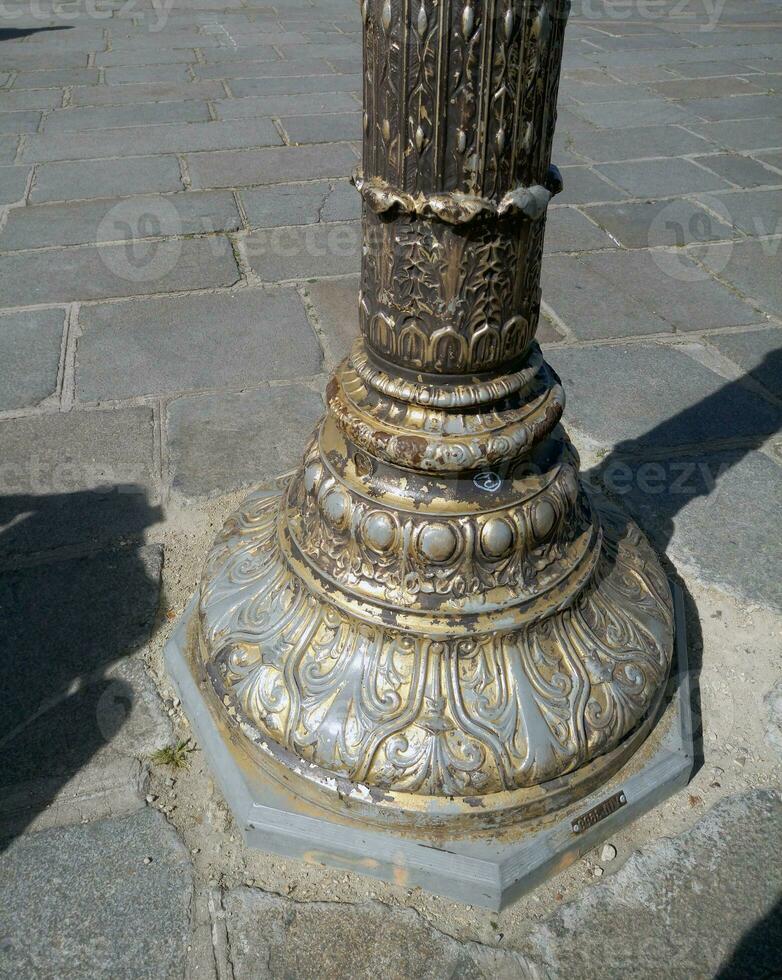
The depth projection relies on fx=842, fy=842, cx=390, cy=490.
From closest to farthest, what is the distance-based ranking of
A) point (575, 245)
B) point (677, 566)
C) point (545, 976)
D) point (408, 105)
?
1. point (408, 105)
2. point (545, 976)
3. point (677, 566)
4. point (575, 245)

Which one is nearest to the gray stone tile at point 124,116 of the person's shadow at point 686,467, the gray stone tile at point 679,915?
the person's shadow at point 686,467

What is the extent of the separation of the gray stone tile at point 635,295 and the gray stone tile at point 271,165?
5.58 ft

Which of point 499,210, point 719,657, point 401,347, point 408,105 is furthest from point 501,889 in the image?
point 408,105

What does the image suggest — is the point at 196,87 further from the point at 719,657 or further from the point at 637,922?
the point at 637,922

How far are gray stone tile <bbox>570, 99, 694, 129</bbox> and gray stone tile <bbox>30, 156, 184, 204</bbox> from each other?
2945mm

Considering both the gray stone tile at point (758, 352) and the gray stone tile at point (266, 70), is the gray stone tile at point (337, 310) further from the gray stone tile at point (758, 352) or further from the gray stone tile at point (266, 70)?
the gray stone tile at point (266, 70)

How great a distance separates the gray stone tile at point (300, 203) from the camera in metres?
4.43

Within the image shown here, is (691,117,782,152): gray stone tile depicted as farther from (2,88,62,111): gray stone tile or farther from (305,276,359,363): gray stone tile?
(2,88,62,111): gray stone tile

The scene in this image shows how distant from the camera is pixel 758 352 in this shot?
3346mm

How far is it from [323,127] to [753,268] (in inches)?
124

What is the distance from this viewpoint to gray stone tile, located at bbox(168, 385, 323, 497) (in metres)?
2.66

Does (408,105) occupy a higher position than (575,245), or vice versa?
(408,105)

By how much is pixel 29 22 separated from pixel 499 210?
946cm

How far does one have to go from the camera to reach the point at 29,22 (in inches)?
346
